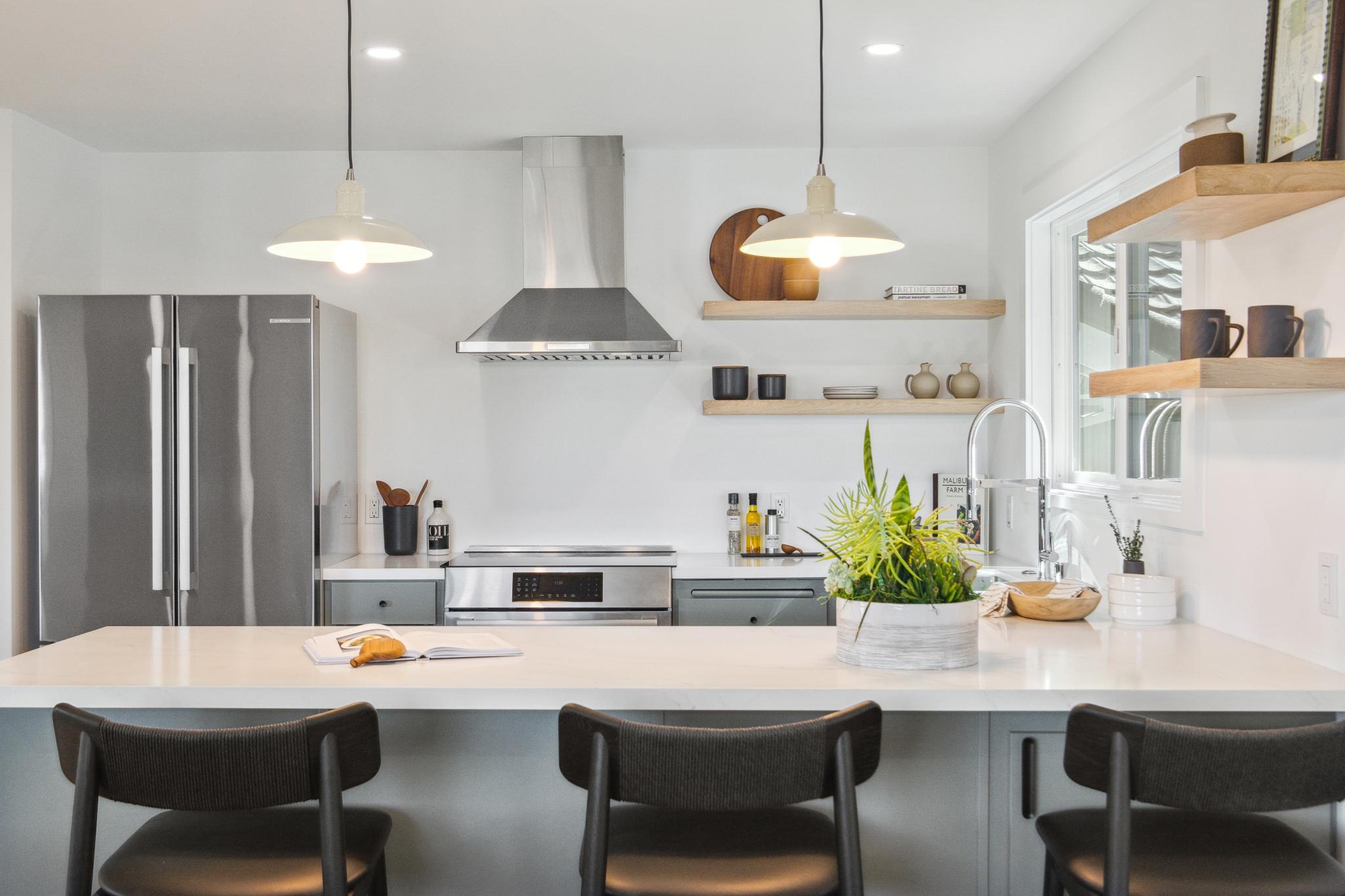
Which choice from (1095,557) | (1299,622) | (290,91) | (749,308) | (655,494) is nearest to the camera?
(1299,622)

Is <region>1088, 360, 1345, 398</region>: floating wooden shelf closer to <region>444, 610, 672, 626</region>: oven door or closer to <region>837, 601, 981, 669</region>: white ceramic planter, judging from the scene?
<region>837, 601, 981, 669</region>: white ceramic planter

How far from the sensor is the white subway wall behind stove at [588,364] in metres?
4.23

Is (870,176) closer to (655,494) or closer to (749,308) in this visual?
(749,308)

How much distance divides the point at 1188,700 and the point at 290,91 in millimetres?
3212

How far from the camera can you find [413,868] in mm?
2041

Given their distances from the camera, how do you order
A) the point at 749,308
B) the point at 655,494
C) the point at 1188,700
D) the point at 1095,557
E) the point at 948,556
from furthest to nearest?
the point at 655,494, the point at 749,308, the point at 1095,557, the point at 948,556, the point at 1188,700

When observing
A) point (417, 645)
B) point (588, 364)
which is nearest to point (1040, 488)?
point (417, 645)

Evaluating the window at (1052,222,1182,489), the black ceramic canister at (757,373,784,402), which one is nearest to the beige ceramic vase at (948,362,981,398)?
the window at (1052,222,1182,489)

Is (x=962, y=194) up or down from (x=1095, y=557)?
up

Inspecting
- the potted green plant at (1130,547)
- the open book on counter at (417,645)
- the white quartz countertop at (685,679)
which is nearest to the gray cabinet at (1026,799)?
the white quartz countertop at (685,679)

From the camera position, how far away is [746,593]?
3.72 meters

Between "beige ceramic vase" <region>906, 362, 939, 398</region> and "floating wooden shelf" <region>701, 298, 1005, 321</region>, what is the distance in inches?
8.7

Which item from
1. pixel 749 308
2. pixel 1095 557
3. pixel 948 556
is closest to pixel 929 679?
pixel 948 556

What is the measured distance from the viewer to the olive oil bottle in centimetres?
→ 408
